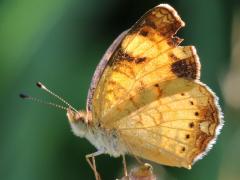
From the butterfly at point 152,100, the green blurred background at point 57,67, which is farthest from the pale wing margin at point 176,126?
the green blurred background at point 57,67

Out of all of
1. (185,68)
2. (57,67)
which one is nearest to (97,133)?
(185,68)

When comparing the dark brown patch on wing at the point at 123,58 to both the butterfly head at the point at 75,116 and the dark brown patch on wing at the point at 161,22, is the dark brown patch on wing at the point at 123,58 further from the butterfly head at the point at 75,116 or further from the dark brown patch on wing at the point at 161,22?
the butterfly head at the point at 75,116

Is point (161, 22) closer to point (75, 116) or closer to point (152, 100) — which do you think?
point (152, 100)

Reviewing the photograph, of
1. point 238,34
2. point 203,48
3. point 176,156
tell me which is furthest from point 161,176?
Result: point 203,48

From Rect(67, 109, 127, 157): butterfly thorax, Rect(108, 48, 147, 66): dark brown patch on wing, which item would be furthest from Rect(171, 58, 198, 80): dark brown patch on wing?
Rect(67, 109, 127, 157): butterfly thorax

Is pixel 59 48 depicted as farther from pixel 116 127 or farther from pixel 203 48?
pixel 116 127

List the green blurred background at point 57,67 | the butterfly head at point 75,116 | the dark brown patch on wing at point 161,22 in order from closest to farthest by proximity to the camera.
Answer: the dark brown patch on wing at point 161,22, the butterfly head at point 75,116, the green blurred background at point 57,67
